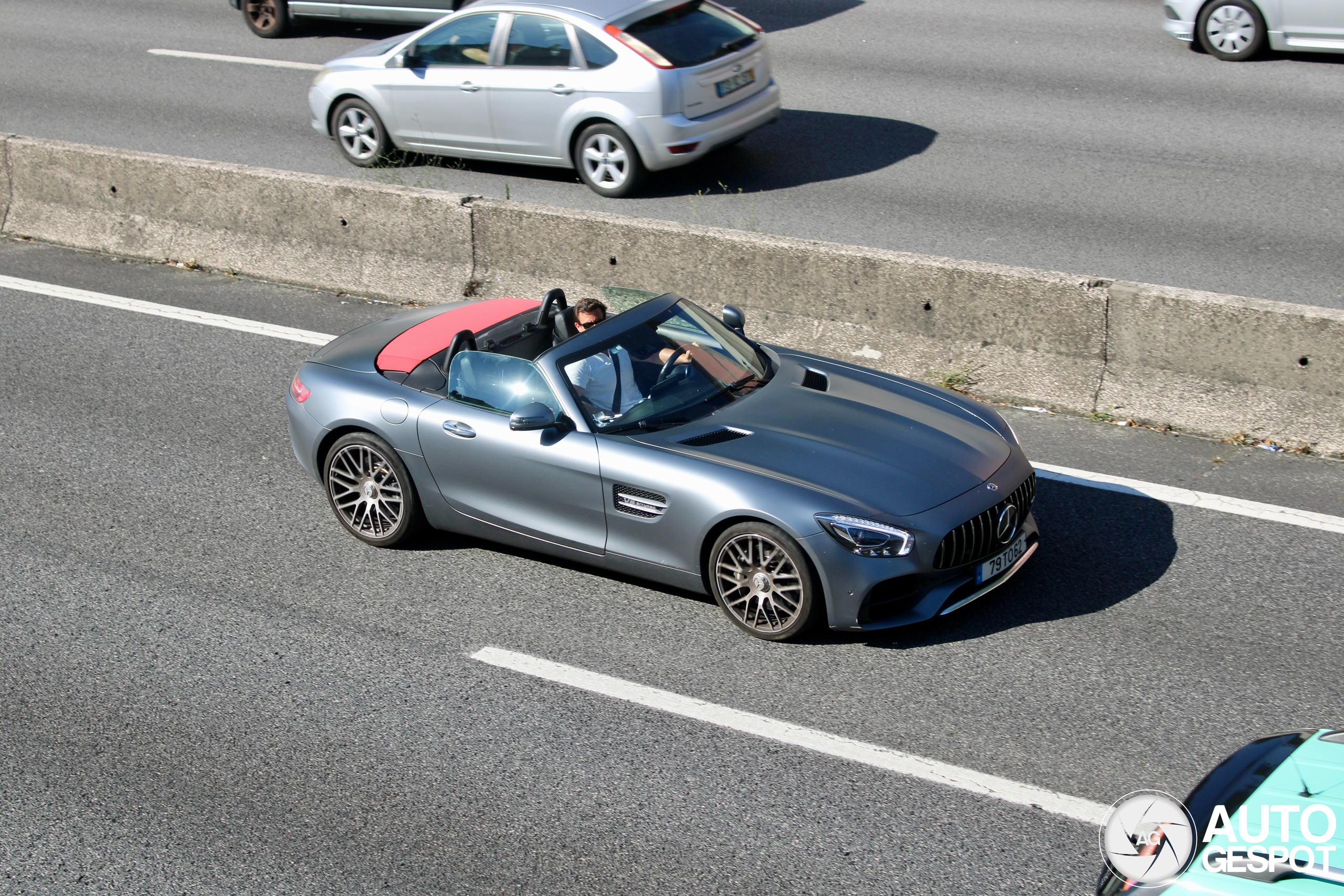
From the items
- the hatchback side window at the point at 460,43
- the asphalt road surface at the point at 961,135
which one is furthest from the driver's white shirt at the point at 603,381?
the hatchback side window at the point at 460,43

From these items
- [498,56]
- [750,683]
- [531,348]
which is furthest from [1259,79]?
[750,683]

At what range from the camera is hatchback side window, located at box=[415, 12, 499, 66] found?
12109 mm

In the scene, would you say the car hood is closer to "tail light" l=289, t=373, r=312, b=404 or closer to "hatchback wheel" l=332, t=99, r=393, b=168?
"tail light" l=289, t=373, r=312, b=404

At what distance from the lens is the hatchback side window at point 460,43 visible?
12.1 m

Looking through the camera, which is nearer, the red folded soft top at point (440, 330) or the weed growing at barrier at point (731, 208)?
the red folded soft top at point (440, 330)

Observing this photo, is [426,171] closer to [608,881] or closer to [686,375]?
[686,375]

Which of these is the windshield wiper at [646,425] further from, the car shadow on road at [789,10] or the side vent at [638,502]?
the car shadow on road at [789,10]

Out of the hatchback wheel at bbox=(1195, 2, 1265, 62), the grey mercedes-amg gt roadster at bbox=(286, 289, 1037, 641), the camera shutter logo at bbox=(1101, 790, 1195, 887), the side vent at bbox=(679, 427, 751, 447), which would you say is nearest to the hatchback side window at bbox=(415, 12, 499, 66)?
the grey mercedes-amg gt roadster at bbox=(286, 289, 1037, 641)

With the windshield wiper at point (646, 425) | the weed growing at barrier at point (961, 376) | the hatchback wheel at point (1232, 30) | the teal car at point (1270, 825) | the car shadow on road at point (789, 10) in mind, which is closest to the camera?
the teal car at point (1270, 825)

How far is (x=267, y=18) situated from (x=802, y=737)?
1598cm

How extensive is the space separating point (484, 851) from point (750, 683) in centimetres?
150

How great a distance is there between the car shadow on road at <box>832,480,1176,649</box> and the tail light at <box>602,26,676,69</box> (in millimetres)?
5842

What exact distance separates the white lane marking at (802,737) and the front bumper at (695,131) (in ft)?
22.0

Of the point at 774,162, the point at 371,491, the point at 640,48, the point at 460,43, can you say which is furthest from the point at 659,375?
the point at 460,43
